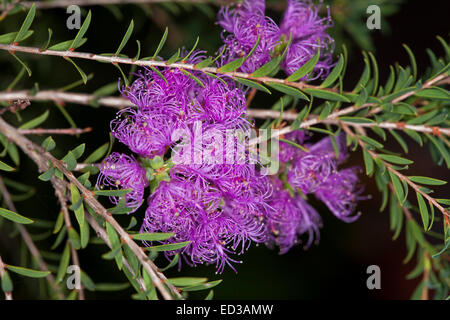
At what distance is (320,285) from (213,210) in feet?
2.90

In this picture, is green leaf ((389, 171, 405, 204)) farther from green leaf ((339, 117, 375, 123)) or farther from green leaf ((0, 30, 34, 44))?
green leaf ((0, 30, 34, 44))

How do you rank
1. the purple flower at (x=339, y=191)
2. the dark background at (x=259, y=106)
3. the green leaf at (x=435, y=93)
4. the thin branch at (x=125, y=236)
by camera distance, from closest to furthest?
the thin branch at (x=125, y=236) → the green leaf at (x=435, y=93) → the purple flower at (x=339, y=191) → the dark background at (x=259, y=106)

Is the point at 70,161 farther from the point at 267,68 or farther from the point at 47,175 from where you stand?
the point at 267,68

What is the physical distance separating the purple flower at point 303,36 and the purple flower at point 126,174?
33 centimetres

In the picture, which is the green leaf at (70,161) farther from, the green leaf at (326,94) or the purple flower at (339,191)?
the purple flower at (339,191)

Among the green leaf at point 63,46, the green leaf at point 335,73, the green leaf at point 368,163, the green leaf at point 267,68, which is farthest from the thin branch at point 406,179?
the green leaf at point 63,46

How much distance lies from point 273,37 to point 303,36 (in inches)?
3.6

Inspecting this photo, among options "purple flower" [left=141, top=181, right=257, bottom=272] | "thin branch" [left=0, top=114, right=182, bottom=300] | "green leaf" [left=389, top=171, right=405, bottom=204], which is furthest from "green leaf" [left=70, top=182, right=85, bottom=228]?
"green leaf" [left=389, top=171, right=405, bottom=204]

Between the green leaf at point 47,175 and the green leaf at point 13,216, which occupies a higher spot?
the green leaf at point 47,175

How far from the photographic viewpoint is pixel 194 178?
663 mm

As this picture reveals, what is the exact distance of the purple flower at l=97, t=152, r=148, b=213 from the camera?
662 mm

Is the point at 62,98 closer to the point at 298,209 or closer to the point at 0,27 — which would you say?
the point at 0,27

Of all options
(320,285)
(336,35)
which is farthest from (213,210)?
(320,285)

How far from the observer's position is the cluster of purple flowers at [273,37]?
0.74m
